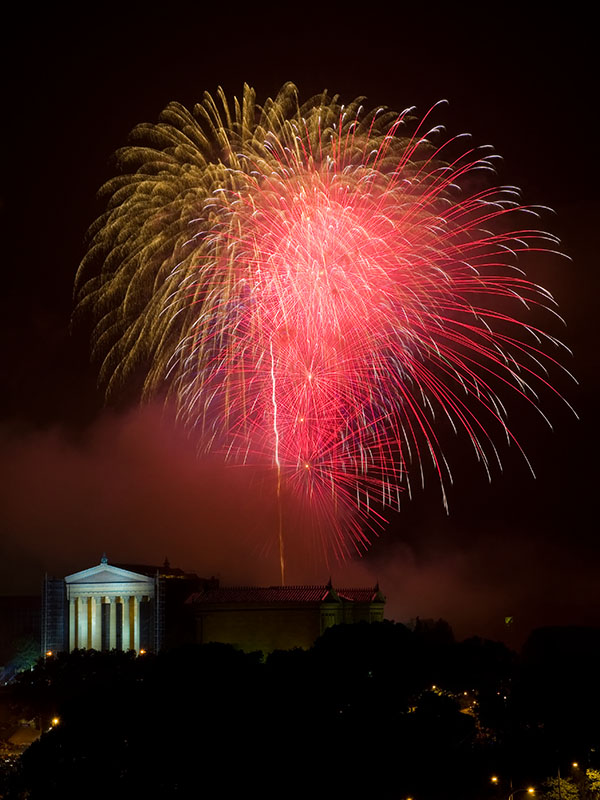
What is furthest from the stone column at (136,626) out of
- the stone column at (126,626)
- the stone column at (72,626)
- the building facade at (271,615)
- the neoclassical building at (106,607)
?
the building facade at (271,615)

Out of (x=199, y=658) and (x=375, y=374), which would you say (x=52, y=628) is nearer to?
(x=199, y=658)

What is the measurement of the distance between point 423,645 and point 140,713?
27.8m

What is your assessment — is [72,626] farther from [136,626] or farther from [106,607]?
[136,626]

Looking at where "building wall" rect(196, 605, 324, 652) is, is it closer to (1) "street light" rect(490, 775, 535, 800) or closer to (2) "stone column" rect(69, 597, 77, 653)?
(2) "stone column" rect(69, 597, 77, 653)

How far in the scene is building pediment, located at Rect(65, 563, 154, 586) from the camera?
99188 mm

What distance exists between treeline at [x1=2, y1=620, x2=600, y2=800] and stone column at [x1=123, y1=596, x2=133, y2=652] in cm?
2021

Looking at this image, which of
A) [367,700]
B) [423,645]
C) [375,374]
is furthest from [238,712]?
[423,645]

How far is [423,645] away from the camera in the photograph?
261 feet

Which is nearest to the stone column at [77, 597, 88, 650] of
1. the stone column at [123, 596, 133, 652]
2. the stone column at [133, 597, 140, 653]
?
the stone column at [123, 596, 133, 652]

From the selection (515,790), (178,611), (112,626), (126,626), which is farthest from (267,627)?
(515,790)

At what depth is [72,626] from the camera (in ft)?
328

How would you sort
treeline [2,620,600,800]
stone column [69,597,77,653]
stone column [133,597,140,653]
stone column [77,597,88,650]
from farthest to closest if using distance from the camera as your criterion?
stone column [69,597,77,653] < stone column [77,597,88,650] < stone column [133,597,140,653] < treeline [2,620,600,800]

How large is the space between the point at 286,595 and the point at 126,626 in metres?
17.5

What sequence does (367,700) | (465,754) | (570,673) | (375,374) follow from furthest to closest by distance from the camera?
(570,673), (367,700), (465,754), (375,374)
